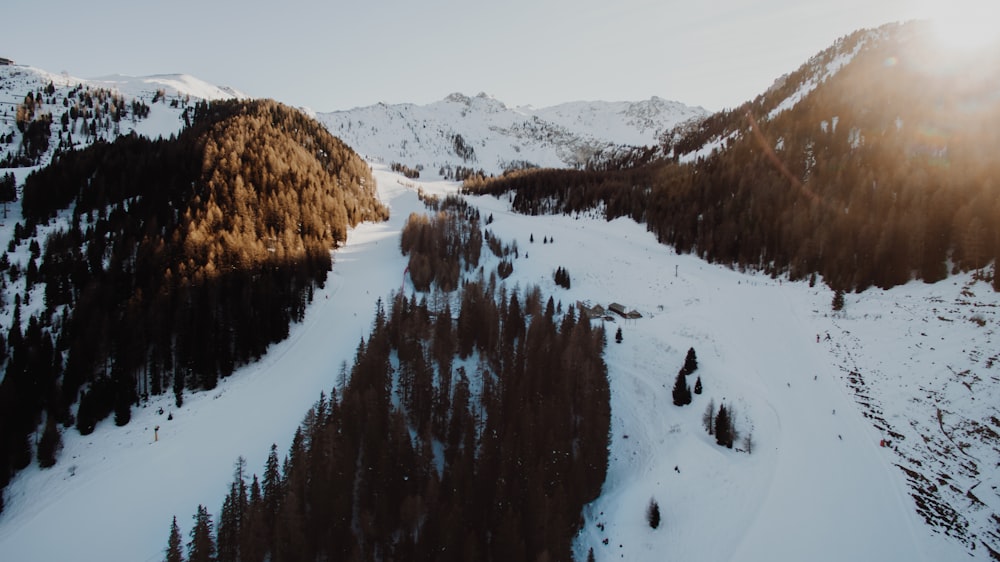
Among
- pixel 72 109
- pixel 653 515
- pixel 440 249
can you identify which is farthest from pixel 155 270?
pixel 72 109

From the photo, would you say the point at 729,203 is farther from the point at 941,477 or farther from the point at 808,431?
the point at 941,477

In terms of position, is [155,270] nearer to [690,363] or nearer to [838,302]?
[690,363]

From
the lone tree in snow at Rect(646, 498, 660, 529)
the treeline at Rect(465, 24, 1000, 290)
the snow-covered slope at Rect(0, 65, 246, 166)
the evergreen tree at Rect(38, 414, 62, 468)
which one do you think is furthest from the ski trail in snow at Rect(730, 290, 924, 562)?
the snow-covered slope at Rect(0, 65, 246, 166)

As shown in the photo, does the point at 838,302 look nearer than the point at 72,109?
Yes

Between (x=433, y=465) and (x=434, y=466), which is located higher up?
(x=433, y=465)

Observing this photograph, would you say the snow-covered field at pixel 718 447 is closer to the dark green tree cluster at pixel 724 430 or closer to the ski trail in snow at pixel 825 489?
the ski trail in snow at pixel 825 489

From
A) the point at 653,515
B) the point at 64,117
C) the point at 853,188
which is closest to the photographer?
the point at 653,515

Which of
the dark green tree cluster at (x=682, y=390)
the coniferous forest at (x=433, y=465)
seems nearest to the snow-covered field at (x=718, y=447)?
the dark green tree cluster at (x=682, y=390)
